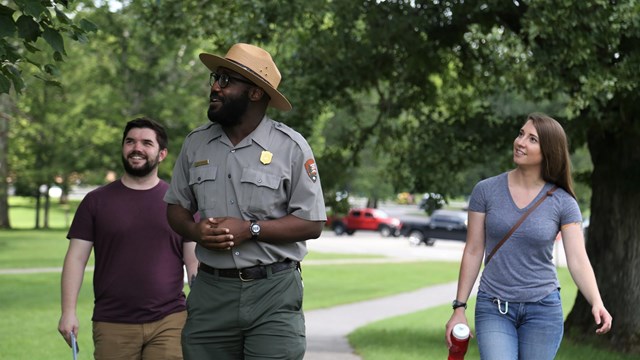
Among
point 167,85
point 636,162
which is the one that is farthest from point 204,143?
point 167,85

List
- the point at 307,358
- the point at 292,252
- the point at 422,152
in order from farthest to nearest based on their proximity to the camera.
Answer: the point at 422,152
the point at 307,358
the point at 292,252

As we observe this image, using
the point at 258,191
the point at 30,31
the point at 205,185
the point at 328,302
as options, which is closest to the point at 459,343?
the point at 258,191

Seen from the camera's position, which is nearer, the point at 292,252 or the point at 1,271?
the point at 292,252

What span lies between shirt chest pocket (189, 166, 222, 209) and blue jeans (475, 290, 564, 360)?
4.83 ft

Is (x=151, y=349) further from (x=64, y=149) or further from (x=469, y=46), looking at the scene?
(x=64, y=149)

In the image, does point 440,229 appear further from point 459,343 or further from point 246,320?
point 246,320

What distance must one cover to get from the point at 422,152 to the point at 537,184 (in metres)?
7.45

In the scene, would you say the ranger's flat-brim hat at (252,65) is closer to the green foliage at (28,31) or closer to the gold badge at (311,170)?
the gold badge at (311,170)

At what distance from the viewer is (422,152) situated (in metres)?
12.8

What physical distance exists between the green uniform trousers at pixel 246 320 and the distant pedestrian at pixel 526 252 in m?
1.05

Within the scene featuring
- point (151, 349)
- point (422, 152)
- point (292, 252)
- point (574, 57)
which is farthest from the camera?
point (422, 152)

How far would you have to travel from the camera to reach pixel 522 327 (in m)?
5.24

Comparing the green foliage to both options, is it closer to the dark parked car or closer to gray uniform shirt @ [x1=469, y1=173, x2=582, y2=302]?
gray uniform shirt @ [x1=469, y1=173, x2=582, y2=302]

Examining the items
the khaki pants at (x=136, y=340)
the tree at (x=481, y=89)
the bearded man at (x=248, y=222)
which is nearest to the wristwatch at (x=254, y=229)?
the bearded man at (x=248, y=222)
